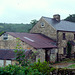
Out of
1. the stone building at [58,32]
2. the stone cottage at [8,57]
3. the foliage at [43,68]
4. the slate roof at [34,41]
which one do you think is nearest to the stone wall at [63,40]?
the stone building at [58,32]

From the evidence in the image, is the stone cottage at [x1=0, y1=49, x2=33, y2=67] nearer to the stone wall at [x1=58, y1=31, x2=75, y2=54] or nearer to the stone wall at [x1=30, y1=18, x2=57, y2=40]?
the stone wall at [x1=30, y1=18, x2=57, y2=40]

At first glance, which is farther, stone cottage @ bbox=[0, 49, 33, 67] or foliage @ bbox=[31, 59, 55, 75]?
stone cottage @ bbox=[0, 49, 33, 67]

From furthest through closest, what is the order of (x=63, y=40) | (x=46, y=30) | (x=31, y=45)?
(x=46, y=30), (x=63, y=40), (x=31, y=45)

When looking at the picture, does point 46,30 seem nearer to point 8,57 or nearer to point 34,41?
point 34,41

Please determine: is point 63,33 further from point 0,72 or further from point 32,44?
point 0,72

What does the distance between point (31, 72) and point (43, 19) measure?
83.6ft

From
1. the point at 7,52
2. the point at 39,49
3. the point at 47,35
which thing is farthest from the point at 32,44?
the point at 47,35

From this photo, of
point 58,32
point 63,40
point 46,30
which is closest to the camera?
point 58,32

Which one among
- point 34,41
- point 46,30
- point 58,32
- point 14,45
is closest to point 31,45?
point 34,41

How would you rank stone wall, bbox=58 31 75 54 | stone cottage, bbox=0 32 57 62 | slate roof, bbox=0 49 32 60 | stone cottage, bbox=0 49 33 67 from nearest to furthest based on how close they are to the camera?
stone cottage, bbox=0 49 33 67 → slate roof, bbox=0 49 32 60 → stone cottage, bbox=0 32 57 62 → stone wall, bbox=58 31 75 54

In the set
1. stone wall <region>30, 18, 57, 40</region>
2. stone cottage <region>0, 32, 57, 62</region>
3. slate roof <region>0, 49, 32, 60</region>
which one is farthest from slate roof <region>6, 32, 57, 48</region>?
stone wall <region>30, 18, 57, 40</region>

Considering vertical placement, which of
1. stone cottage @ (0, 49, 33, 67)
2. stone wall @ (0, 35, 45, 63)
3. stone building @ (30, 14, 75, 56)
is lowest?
stone cottage @ (0, 49, 33, 67)

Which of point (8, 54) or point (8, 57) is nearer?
point (8, 57)

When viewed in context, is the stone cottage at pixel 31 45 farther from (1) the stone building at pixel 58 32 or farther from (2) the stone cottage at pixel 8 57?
(1) the stone building at pixel 58 32
